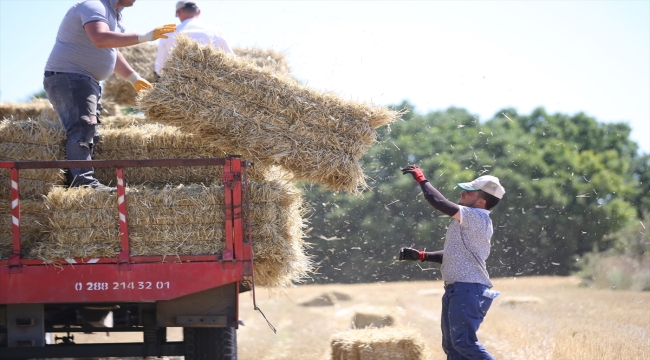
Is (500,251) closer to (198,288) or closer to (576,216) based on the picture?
(576,216)

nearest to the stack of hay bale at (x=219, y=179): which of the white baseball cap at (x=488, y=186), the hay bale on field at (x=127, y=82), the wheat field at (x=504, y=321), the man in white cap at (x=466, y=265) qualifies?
the man in white cap at (x=466, y=265)

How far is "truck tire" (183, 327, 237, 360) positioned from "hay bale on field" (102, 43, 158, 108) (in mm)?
5224

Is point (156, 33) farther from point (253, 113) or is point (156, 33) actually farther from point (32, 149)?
point (32, 149)

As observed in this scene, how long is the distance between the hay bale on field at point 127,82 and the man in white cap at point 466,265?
582 centimetres

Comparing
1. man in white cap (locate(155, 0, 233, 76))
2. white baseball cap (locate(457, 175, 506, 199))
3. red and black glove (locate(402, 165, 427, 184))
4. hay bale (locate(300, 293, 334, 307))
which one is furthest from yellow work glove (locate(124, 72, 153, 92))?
hay bale (locate(300, 293, 334, 307))

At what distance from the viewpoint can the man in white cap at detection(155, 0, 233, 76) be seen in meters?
7.89

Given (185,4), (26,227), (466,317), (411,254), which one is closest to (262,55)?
(185,4)

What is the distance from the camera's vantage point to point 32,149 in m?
6.64

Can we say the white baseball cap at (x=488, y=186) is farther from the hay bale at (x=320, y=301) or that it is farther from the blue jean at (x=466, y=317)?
the hay bale at (x=320, y=301)

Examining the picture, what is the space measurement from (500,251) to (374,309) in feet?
40.8

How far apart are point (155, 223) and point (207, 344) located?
1105 mm

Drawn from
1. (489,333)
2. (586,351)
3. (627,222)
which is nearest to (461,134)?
(627,222)

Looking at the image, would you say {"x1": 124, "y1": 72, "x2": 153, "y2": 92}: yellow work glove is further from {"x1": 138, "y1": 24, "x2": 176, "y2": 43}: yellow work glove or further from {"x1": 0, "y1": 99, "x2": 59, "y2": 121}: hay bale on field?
{"x1": 0, "y1": 99, "x2": 59, "y2": 121}: hay bale on field

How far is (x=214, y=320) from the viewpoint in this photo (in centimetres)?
608
